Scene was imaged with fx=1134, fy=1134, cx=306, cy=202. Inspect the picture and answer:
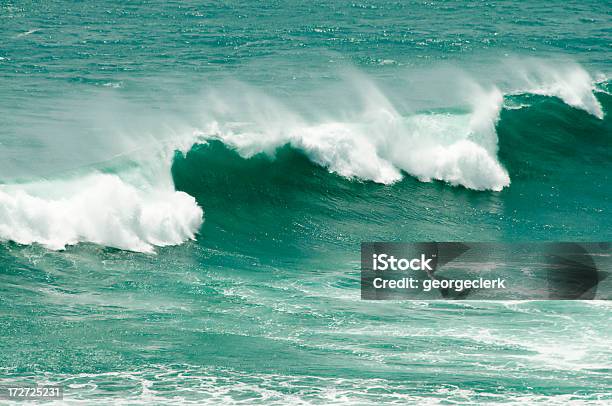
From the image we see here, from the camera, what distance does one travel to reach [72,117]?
3388cm

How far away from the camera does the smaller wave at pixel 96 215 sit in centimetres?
2408

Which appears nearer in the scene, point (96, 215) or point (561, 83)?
point (96, 215)

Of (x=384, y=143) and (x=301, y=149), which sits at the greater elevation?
(x=384, y=143)

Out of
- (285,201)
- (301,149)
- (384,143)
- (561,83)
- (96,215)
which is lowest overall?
(96,215)

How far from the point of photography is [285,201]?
27.8m

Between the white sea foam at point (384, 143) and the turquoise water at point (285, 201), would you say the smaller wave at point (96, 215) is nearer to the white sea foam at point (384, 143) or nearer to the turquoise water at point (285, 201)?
the turquoise water at point (285, 201)

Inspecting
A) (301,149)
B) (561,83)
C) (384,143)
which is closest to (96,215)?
(301,149)

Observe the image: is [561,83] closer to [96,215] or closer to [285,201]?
[285,201]

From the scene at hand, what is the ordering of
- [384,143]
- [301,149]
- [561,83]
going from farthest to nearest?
[561,83] → [384,143] → [301,149]

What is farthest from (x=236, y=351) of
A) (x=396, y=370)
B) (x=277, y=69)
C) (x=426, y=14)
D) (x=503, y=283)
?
(x=426, y=14)

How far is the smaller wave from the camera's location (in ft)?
79.0

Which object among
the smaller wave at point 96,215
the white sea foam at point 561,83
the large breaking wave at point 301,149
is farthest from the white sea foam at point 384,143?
the smaller wave at point 96,215

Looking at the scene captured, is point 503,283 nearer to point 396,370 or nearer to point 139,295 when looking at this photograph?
point 396,370

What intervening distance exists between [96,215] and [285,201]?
5117mm
